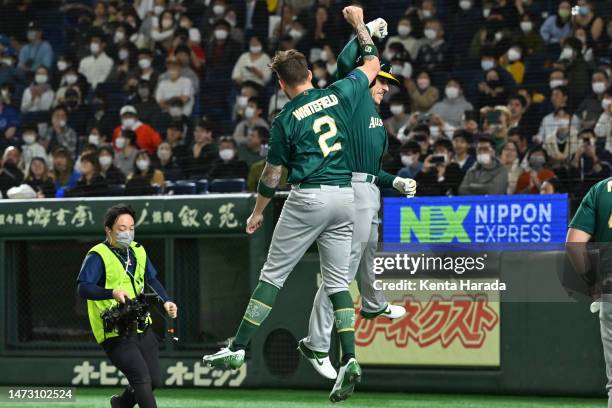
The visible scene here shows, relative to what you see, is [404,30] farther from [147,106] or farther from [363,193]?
[363,193]

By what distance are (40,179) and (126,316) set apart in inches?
253

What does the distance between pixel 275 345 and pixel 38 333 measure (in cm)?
290

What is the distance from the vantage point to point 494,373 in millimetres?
11414

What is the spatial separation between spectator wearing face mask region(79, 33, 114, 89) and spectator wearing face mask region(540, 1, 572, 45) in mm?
6123

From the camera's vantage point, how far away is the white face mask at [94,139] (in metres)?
14.5

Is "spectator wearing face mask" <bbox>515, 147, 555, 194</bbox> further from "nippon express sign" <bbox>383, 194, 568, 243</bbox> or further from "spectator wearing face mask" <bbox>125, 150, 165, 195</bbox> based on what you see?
"spectator wearing face mask" <bbox>125, 150, 165, 195</bbox>

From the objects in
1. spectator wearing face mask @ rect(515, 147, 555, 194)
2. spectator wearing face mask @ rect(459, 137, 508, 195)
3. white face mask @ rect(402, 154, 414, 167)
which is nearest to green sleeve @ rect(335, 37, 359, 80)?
spectator wearing face mask @ rect(459, 137, 508, 195)

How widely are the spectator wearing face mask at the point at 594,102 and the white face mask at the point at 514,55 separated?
120 centimetres

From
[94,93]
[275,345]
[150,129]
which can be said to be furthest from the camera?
[94,93]

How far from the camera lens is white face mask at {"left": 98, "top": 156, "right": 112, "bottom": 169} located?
13791mm

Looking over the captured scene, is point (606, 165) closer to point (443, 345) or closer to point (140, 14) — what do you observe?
point (443, 345)

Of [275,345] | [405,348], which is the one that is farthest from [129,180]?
[405,348]

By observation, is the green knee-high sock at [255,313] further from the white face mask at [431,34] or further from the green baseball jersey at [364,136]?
the white face mask at [431,34]

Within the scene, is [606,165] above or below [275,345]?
above
